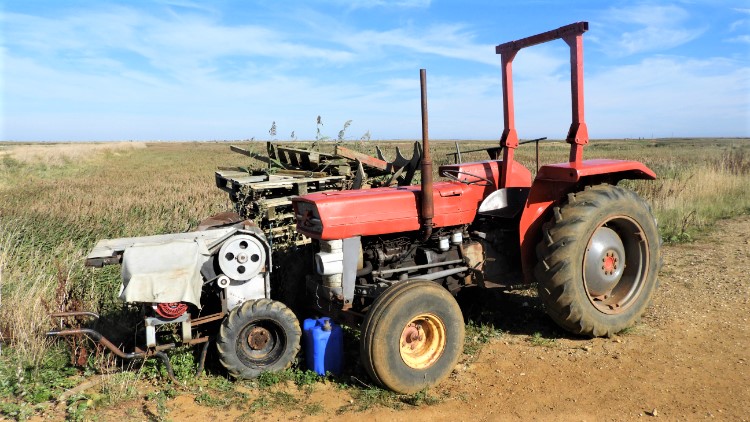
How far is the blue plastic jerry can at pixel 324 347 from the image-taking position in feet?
13.0

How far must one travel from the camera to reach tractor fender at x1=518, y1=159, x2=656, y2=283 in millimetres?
4309

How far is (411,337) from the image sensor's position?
3.85m

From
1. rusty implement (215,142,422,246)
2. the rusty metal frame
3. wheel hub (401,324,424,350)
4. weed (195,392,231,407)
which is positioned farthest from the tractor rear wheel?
weed (195,392,231,407)

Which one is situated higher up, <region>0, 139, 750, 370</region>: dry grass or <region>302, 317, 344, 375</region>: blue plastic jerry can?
<region>0, 139, 750, 370</region>: dry grass

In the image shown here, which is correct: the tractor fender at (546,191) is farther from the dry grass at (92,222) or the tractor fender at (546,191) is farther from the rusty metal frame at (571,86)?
the dry grass at (92,222)

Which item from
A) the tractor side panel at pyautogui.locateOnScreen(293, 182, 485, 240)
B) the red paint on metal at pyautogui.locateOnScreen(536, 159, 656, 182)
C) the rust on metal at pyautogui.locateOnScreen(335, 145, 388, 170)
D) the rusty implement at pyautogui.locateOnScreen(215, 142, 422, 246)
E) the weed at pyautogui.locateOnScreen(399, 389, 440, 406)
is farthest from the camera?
→ the rust on metal at pyautogui.locateOnScreen(335, 145, 388, 170)

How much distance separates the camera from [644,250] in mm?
4871

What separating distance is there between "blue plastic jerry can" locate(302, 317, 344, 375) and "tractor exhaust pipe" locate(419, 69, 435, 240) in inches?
41.6

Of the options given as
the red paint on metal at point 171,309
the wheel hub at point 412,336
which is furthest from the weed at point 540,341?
the red paint on metal at point 171,309

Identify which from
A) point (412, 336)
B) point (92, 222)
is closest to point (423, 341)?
point (412, 336)

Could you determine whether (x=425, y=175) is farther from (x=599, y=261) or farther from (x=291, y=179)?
(x=291, y=179)

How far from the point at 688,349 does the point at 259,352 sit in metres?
3.50

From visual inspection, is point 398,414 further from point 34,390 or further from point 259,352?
point 34,390

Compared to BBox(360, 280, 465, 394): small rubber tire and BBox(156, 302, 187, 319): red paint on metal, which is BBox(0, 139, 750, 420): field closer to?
BBox(360, 280, 465, 394): small rubber tire
